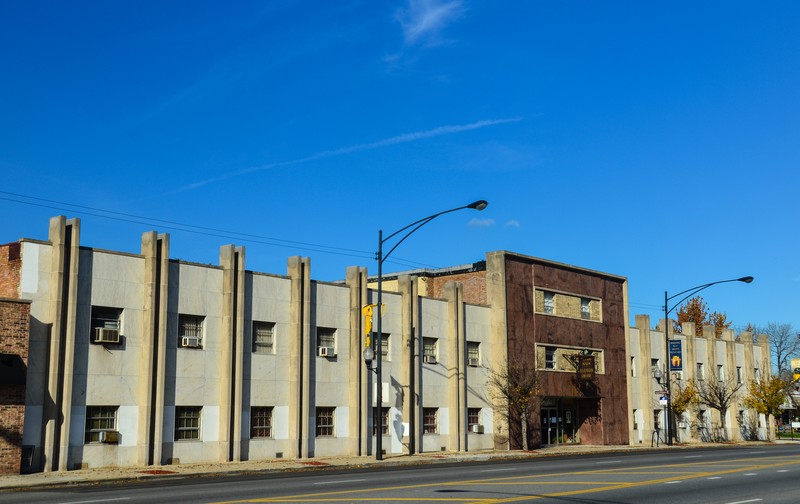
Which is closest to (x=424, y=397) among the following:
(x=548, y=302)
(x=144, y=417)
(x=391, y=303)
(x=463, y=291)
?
(x=391, y=303)

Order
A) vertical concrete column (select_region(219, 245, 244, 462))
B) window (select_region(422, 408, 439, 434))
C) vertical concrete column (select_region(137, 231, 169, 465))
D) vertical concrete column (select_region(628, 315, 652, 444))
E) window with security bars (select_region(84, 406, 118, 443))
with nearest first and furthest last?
window with security bars (select_region(84, 406, 118, 443)) → vertical concrete column (select_region(137, 231, 169, 465)) → vertical concrete column (select_region(219, 245, 244, 462)) → window (select_region(422, 408, 439, 434)) → vertical concrete column (select_region(628, 315, 652, 444))

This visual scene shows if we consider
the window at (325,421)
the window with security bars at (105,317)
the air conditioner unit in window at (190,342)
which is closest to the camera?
the window with security bars at (105,317)

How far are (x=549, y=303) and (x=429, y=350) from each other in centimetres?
1051

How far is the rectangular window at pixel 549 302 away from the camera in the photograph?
5206 cm

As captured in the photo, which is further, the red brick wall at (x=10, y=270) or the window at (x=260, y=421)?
the window at (x=260, y=421)

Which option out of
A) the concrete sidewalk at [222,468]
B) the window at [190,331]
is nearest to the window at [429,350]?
the concrete sidewalk at [222,468]

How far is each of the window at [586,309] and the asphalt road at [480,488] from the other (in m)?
25.7

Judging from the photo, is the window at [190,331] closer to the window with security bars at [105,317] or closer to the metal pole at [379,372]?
the window with security bars at [105,317]

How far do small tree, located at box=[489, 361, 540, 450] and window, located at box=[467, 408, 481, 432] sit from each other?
128cm

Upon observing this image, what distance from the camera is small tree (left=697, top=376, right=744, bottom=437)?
217 ft

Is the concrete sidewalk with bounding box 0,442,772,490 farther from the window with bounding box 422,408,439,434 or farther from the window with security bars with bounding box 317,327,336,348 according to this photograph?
the window with security bars with bounding box 317,327,336,348

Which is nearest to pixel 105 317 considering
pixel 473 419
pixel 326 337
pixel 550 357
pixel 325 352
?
pixel 325 352

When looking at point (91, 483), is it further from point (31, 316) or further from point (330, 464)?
point (330, 464)

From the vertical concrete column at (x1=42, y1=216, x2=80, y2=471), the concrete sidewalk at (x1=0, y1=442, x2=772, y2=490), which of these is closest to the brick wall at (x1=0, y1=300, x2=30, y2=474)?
the concrete sidewalk at (x1=0, y1=442, x2=772, y2=490)
